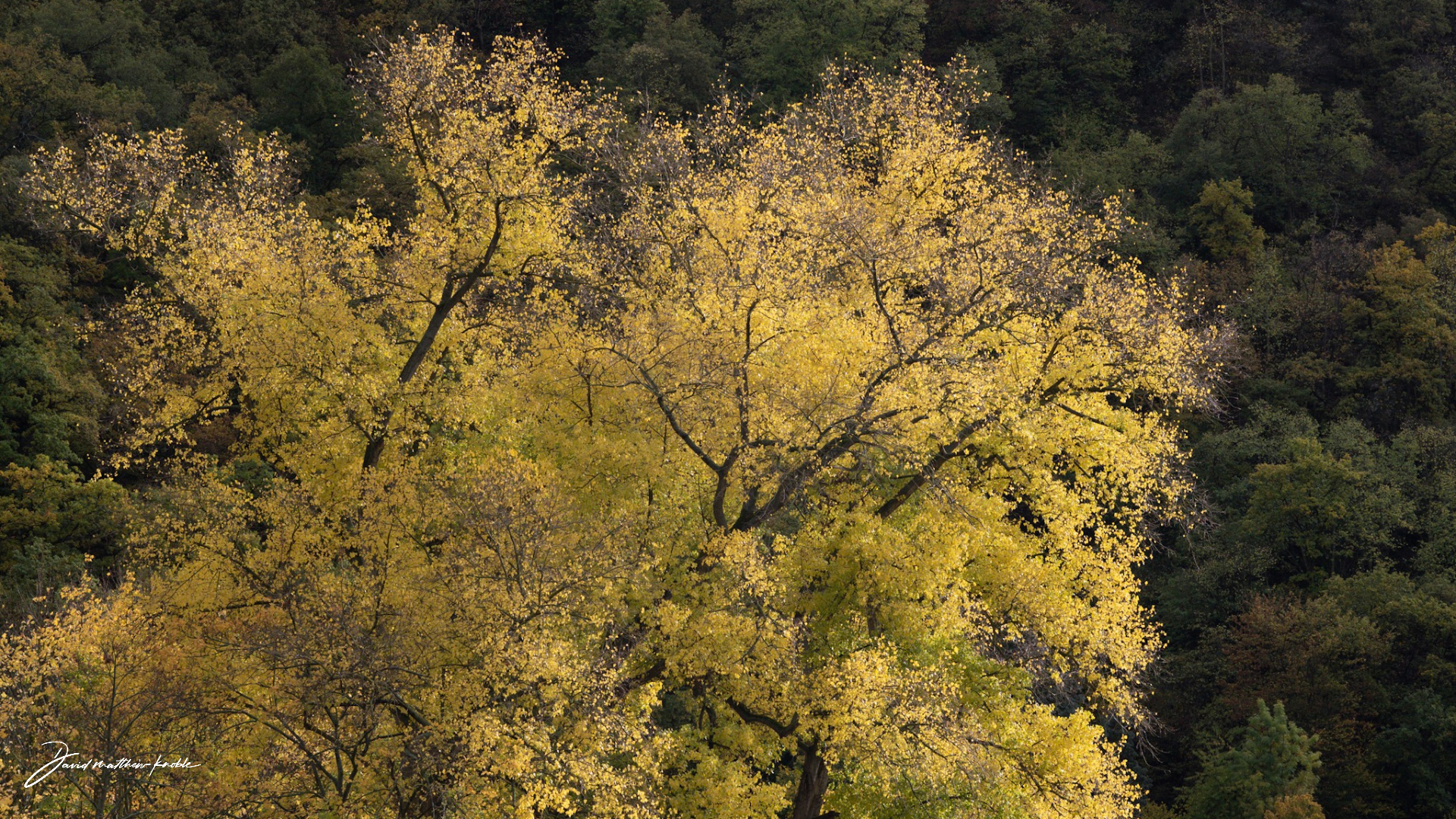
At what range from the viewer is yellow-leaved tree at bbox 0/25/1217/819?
2034 cm

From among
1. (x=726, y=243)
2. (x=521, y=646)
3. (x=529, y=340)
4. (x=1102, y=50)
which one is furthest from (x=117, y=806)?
(x=1102, y=50)

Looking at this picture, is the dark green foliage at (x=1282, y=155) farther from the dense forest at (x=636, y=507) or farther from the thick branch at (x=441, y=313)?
the thick branch at (x=441, y=313)

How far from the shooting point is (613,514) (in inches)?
918

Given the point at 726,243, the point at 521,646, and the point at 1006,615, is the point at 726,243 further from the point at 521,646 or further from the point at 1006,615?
the point at 521,646

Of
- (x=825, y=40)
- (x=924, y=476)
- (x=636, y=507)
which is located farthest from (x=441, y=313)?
(x=825, y=40)

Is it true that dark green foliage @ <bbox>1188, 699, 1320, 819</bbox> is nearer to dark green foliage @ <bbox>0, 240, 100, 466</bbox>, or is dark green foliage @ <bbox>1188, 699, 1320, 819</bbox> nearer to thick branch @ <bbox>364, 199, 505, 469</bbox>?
thick branch @ <bbox>364, 199, 505, 469</bbox>

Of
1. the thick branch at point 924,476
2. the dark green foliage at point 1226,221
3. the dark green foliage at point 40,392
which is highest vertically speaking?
the dark green foliage at point 1226,221

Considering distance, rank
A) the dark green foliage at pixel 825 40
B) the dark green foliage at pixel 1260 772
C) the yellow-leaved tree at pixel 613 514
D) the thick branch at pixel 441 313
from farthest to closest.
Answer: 1. the dark green foliage at pixel 825 40
2. the dark green foliage at pixel 1260 772
3. the thick branch at pixel 441 313
4. the yellow-leaved tree at pixel 613 514

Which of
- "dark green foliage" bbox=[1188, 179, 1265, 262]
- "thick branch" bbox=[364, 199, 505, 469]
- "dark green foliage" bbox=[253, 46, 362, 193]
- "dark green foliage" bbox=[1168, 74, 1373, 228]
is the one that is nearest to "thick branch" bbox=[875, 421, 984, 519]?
"thick branch" bbox=[364, 199, 505, 469]

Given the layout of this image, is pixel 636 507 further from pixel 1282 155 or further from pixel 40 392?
pixel 1282 155

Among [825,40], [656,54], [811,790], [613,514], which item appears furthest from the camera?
[825,40]

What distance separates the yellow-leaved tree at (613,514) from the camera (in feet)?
66.7

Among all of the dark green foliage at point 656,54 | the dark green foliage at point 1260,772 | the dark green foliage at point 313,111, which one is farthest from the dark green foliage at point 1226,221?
the dark green foliage at point 313,111

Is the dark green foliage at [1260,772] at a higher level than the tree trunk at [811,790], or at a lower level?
higher
